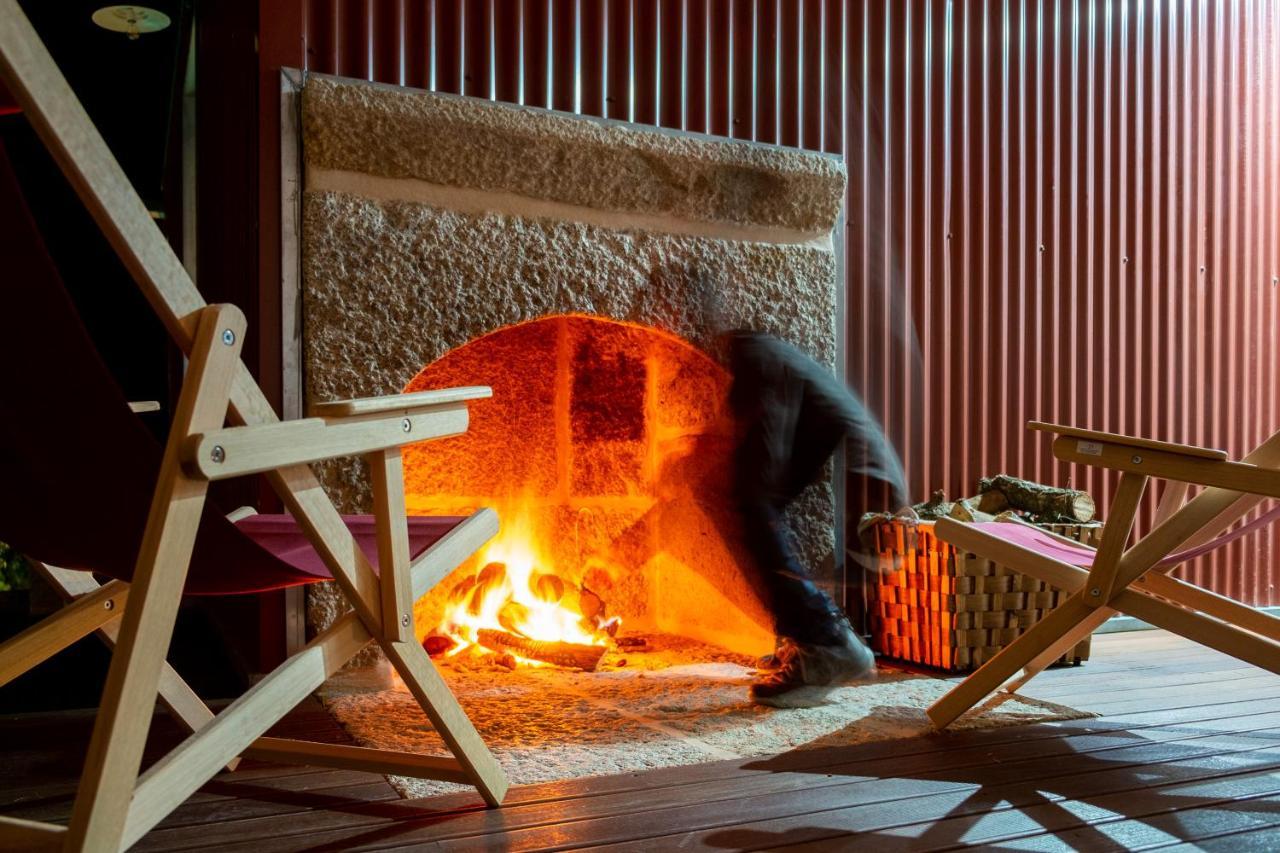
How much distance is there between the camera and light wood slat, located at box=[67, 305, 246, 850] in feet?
4.06

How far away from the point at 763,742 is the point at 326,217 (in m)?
1.73

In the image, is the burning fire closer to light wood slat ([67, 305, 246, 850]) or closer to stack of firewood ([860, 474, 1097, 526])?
stack of firewood ([860, 474, 1097, 526])

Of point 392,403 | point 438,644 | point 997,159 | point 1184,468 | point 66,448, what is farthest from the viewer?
point 997,159

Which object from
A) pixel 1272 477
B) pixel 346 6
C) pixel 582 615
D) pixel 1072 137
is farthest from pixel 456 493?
pixel 1072 137

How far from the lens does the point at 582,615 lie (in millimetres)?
3664

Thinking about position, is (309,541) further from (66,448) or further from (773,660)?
(773,660)

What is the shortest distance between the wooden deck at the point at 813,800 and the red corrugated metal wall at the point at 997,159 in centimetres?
167

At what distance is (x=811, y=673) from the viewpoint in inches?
109

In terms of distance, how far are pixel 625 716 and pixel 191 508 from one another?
1.54 m

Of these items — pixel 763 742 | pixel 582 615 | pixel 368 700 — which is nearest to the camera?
pixel 763 742

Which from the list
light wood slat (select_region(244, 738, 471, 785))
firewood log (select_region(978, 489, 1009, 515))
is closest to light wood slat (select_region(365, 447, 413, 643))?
light wood slat (select_region(244, 738, 471, 785))

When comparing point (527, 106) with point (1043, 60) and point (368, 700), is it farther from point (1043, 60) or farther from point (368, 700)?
point (1043, 60)

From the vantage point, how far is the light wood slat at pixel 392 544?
1.67 meters

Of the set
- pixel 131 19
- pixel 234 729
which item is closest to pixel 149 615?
pixel 234 729
